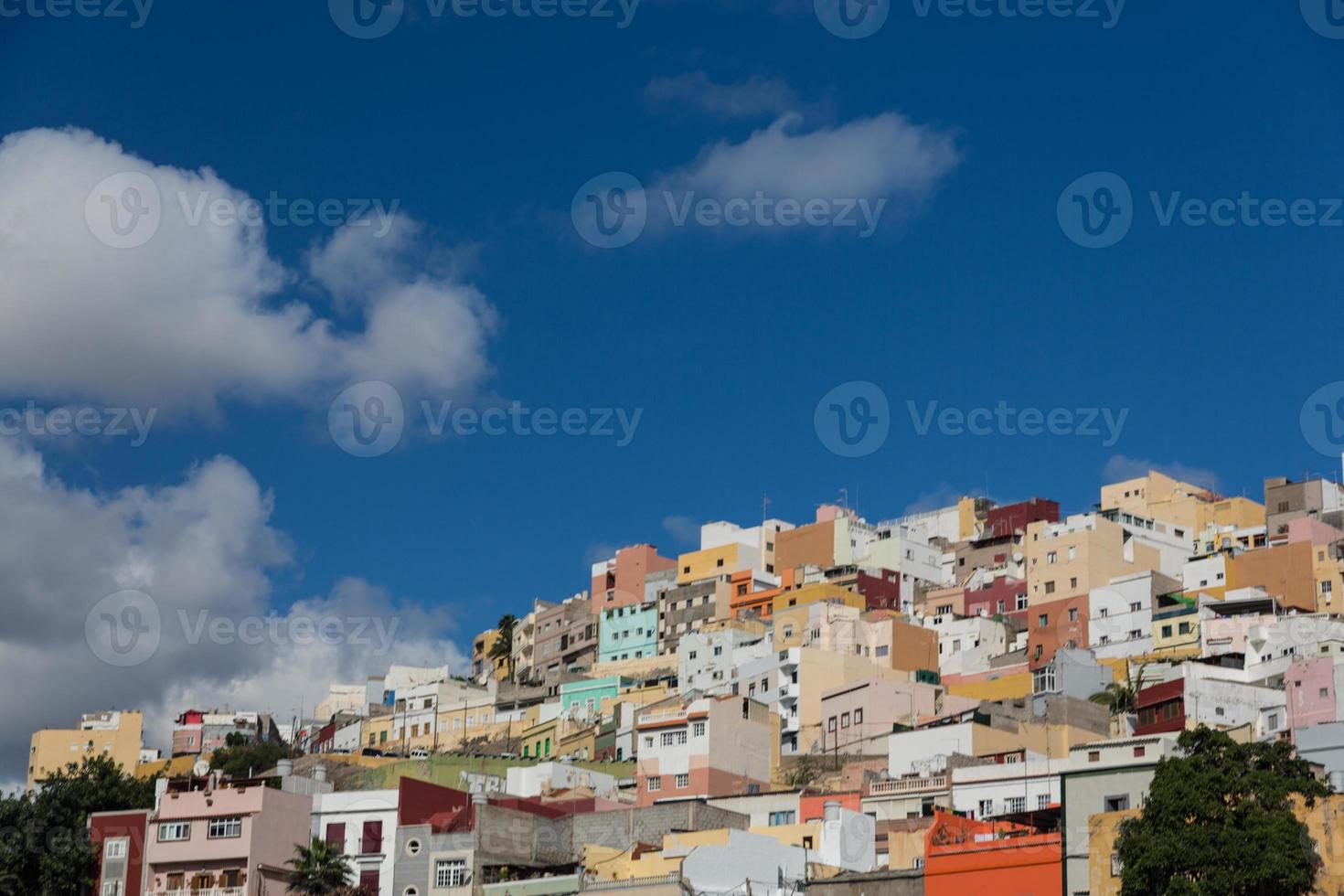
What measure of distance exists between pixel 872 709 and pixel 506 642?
189 feet

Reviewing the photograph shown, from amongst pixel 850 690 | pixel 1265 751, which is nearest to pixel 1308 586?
pixel 850 690

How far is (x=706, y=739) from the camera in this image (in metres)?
77.1

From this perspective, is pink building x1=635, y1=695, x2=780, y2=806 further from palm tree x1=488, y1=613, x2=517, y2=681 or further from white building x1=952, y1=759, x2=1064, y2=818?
palm tree x1=488, y1=613, x2=517, y2=681

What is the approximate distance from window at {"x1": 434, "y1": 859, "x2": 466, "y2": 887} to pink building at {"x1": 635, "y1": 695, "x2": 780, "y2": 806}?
16892mm

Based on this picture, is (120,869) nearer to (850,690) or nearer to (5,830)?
(5,830)

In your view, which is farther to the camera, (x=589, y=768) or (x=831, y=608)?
(x=831, y=608)

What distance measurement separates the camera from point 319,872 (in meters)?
58.5

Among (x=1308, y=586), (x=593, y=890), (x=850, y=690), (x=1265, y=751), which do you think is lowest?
(x=593, y=890)

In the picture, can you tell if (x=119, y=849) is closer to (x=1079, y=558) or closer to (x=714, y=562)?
(x=1079, y=558)

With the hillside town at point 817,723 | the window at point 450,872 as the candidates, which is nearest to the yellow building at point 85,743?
the hillside town at point 817,723

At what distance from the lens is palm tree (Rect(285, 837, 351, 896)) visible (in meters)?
58.5

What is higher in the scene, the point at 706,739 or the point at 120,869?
the point at 706,739

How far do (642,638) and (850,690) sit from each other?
36542 mm

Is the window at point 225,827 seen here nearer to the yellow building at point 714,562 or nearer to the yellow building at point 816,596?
the yellow building at point 816,596
